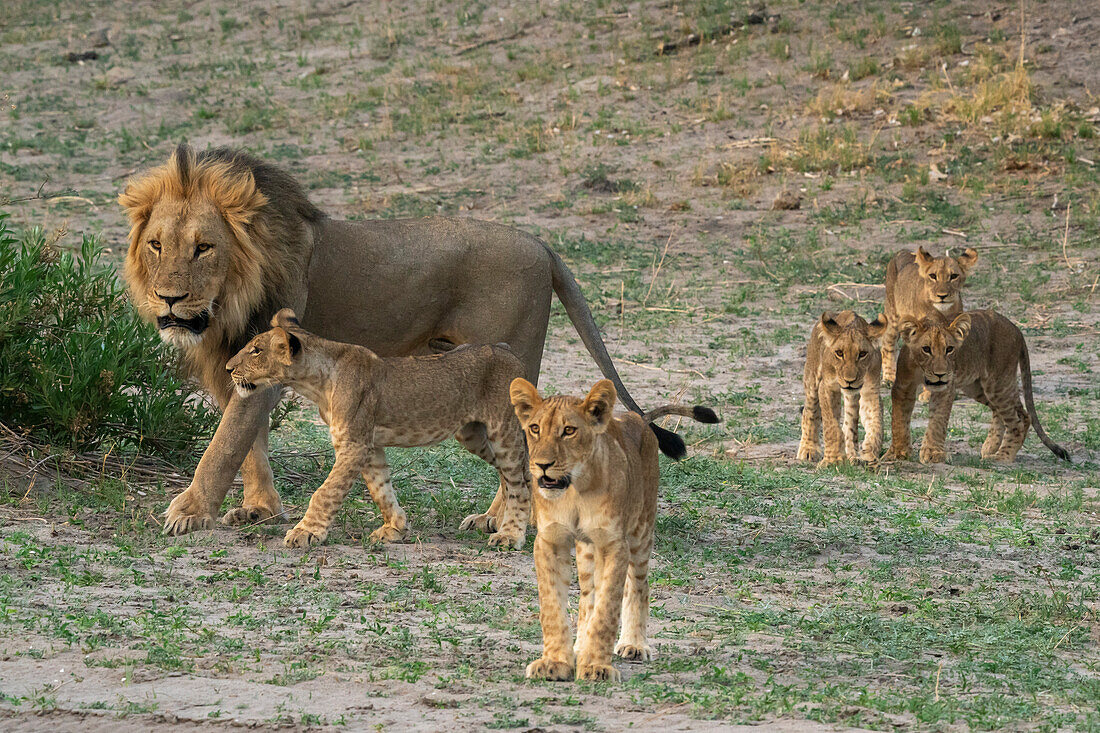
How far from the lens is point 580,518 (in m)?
4.27

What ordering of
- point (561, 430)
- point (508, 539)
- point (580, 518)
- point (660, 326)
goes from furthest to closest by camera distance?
1. point (660, 326)
2. point (508, 539)
3. point (580, 518)
4. point (561, 430)

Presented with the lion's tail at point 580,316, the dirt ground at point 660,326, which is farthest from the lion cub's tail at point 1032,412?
the lion's tail at point 580,316

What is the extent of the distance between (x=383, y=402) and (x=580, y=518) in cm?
184

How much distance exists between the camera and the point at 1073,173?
13.9 m

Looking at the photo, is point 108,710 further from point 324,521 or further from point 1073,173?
point 1073,173

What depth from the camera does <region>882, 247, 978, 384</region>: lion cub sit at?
1005 cm

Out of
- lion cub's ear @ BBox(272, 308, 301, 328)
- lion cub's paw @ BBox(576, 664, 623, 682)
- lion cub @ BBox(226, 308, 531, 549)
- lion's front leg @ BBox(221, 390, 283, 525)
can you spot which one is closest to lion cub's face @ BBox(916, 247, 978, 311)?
lion cub @ BBox(226, 308, 531, 549)

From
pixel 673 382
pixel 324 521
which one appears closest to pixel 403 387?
pixel 324 521

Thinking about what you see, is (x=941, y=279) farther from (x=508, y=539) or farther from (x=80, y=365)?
(x=80, y=365)

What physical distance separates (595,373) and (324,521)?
4596 mm

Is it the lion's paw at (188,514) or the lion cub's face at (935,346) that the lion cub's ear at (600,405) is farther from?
the lion cub's face at (935,346)

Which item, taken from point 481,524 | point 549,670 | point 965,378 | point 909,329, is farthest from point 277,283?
point 965,378

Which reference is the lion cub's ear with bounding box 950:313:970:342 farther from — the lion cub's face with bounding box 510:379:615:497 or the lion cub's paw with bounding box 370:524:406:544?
the lion cub's face with bounding box 510:379:615:497

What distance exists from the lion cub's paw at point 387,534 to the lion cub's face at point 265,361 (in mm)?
724
